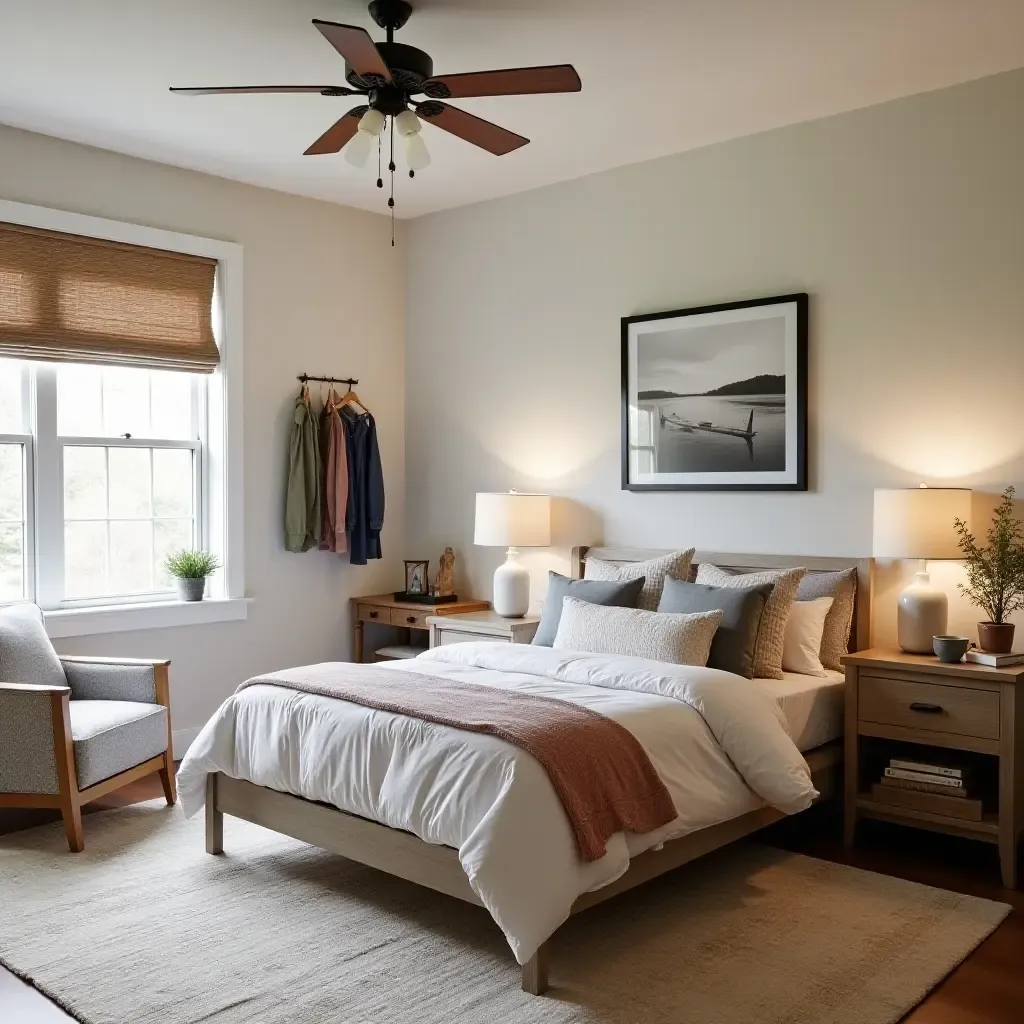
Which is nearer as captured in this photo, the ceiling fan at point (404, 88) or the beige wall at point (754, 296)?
the ceiling fan at point (404, 88)

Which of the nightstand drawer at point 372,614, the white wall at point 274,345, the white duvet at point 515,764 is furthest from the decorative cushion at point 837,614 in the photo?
the white wall at point 274,345

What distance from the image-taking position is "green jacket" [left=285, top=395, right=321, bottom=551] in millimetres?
5508

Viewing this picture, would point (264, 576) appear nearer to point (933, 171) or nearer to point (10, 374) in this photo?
point (10, 374)

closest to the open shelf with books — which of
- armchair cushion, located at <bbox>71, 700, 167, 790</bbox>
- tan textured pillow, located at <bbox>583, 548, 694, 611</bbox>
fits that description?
tan textured pillow, located at <bbox>583, 548, 694, 611</bbox>

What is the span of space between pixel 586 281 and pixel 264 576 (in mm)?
2239

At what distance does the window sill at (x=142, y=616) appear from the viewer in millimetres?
4738

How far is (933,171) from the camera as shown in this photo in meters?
4.14

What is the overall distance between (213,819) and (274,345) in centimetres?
262

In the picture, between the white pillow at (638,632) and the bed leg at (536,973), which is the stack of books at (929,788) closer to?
the white pillow at (638,632)

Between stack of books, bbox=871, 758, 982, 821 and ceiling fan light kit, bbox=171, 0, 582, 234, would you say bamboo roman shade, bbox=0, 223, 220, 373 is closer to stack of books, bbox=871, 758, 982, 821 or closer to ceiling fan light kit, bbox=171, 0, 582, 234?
ceiling fan light kit, bbox=171, 0, 582, 234

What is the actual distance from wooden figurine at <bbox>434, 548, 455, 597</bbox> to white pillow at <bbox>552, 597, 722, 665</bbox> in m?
1.54

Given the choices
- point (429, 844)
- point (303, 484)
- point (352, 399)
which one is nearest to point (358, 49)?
point (429, 844)

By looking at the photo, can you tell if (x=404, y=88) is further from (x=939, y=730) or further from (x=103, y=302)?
(x=939, y=730)

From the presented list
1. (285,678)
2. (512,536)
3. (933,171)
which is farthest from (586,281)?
(285,678)
